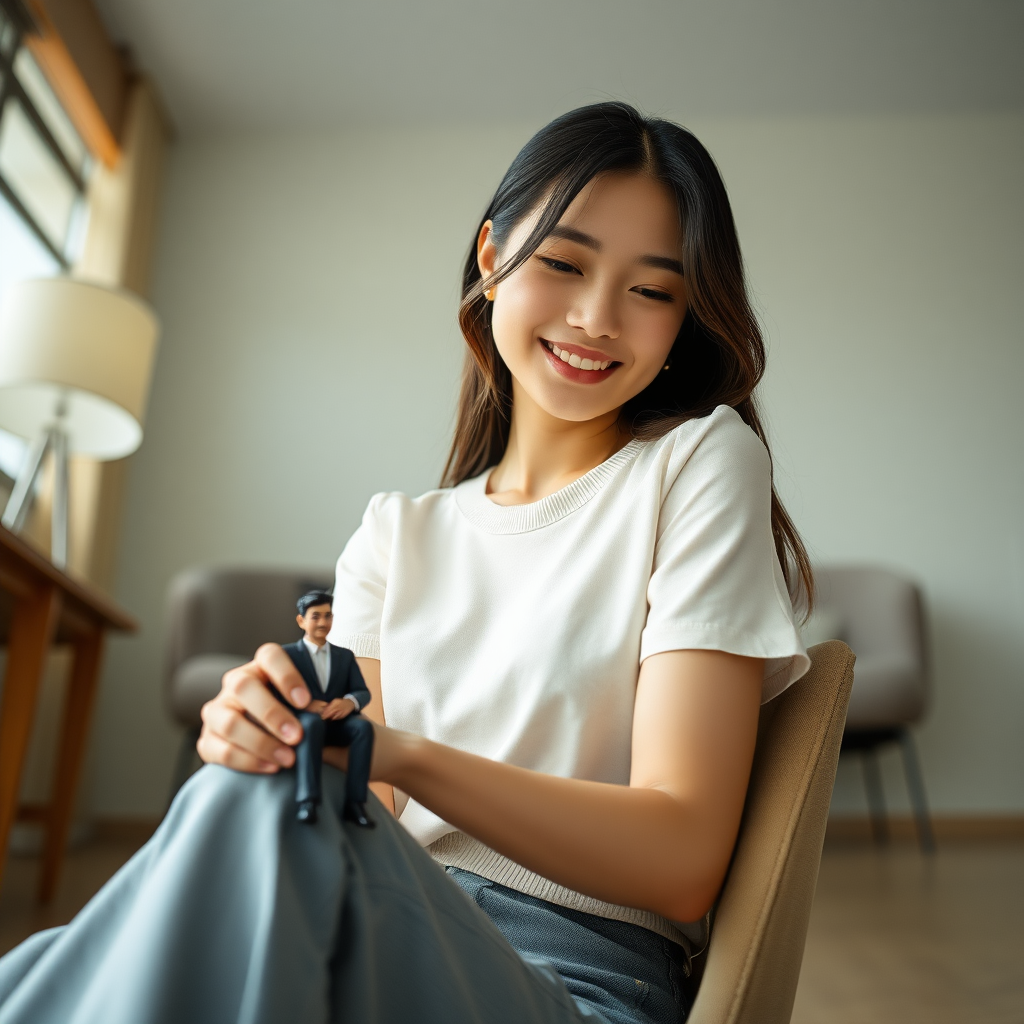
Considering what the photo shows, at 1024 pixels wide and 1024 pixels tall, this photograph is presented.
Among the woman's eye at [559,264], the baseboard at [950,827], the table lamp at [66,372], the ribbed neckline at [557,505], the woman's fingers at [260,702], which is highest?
the table lamp at [66,372]

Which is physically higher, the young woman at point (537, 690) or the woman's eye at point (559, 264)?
the woman's eye at point (559, 264)

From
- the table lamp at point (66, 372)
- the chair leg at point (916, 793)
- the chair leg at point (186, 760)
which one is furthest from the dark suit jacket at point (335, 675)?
the chair leg at point (916, 793)

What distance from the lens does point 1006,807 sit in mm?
4371

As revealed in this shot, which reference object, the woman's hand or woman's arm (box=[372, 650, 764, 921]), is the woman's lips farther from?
the woman's hand

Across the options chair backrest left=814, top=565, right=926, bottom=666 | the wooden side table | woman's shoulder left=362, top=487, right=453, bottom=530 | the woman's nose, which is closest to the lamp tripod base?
the wooden side table

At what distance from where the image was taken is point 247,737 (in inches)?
22.3

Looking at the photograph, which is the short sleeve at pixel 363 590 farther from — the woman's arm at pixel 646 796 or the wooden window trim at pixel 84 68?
the wooden window trim at pixel 84 68

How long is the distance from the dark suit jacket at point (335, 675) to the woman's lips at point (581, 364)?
1.70 feet

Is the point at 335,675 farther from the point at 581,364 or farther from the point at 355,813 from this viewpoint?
the point at 581,364

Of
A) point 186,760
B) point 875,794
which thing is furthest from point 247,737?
point 875,794

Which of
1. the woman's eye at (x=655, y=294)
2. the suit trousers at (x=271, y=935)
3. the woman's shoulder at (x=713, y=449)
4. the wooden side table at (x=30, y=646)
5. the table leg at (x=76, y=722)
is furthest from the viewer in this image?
the table leg at (x=76, y=722)

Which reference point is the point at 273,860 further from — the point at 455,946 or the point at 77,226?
the point at 77,226

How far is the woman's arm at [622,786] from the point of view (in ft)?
1.97

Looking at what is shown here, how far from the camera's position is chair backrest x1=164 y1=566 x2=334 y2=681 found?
151 inches
